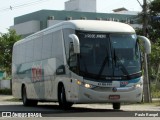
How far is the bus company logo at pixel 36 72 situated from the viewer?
25.0m

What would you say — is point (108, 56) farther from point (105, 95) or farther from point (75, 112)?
point (75, 112)

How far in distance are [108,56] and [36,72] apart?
6650 millimetres

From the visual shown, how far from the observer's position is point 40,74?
2500cm

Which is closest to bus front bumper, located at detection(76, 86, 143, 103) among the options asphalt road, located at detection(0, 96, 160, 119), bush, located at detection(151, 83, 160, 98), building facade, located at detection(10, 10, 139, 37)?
asphalt road, located at detection(0, 96, 160, 119)

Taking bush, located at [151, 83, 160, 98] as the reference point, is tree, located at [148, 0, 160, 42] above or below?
above

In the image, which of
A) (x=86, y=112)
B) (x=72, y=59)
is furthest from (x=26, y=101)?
(x=86, y=112)

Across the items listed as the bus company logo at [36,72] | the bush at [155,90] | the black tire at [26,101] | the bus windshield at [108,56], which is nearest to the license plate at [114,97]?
the bus windshield at [108,56]

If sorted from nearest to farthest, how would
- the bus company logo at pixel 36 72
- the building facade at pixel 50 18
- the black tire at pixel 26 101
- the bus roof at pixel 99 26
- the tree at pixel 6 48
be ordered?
1. the bus roof at pixel 99 26
2. the bus company logo at pixel 36 72
3. the black tire at pixel 26 101
4. the tree at pixel 6 48
5. the building facade at pixel 50 18

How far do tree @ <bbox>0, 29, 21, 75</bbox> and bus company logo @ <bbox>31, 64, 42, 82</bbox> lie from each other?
102ft

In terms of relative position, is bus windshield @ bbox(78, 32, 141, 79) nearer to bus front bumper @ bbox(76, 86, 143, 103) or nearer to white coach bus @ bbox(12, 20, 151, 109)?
white coach bus @ bbox(12, 20, 151, 109)

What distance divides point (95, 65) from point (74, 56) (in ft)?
3.05

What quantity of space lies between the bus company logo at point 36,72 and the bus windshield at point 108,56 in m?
5.43

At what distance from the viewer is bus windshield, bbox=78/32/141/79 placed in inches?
777

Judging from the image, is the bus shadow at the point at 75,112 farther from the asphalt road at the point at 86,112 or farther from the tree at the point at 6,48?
the tree at the point at 6,48
